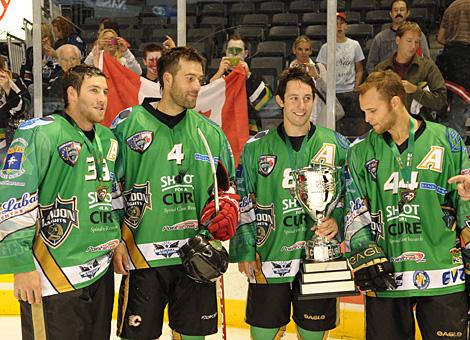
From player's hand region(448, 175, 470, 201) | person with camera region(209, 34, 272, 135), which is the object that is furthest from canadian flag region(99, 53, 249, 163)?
player's hand region(448, 175, 470, 201)

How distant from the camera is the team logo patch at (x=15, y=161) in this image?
2.55 meters

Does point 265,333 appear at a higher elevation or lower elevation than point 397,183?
lower

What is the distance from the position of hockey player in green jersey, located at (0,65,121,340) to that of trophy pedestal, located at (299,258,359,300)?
→ 731 millimetres

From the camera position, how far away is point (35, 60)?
476cm

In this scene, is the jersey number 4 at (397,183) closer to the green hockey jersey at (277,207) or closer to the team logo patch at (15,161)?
the green hockey jersey at (277,207)

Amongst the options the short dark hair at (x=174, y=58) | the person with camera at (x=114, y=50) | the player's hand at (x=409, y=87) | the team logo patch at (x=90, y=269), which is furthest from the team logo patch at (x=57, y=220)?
the person with camera at (x=114, y=50)

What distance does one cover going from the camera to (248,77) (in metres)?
4.59

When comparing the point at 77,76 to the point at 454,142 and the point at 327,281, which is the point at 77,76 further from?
the point at 454,142

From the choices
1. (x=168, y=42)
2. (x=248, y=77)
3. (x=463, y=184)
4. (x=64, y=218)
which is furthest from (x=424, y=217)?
(x=168, y=42)

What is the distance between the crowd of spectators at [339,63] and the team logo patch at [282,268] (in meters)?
1.38

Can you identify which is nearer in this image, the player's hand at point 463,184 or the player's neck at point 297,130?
the player's hand at point 463,184

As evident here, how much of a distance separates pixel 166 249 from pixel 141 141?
1.40 ft

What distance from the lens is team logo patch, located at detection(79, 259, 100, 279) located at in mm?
2668

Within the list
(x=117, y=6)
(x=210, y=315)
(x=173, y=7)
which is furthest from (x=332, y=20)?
(x=210, y=315)
